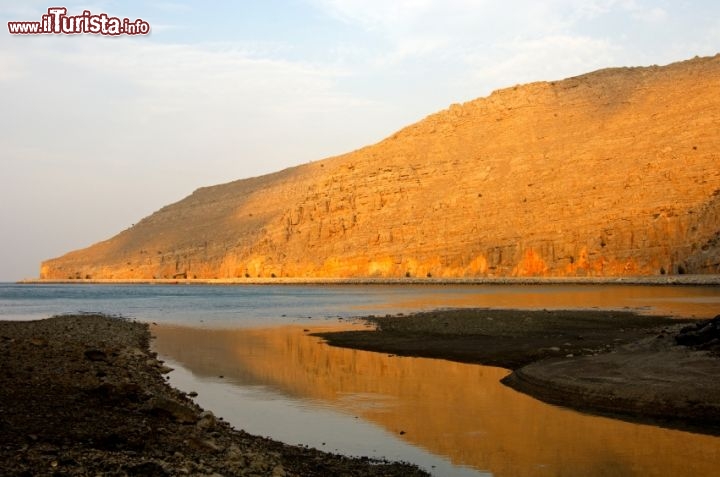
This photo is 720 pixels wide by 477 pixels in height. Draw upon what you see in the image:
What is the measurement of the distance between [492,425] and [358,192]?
100662 mm

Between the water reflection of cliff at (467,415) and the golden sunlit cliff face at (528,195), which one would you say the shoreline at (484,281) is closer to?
the golden sunlit cliff face at (528,195)

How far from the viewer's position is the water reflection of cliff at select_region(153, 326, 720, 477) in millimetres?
10484

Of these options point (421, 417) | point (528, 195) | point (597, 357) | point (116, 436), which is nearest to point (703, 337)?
point (597, 357)

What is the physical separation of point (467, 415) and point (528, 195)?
80.6 metres

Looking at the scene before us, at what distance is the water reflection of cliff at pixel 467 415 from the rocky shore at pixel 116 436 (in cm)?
209

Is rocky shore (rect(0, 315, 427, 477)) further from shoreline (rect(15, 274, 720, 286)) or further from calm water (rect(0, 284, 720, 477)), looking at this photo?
shoreline (rect(15, 274, 720, 286))

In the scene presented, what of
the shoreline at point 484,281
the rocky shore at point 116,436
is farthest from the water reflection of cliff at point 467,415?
the shoreline at point 484,281

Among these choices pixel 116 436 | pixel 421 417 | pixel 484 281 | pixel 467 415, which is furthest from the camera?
pixel 484 281

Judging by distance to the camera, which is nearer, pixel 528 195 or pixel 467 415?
pixel 467 415

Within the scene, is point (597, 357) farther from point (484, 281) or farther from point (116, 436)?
point (484, 281)

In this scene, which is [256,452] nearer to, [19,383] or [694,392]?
[19,383]

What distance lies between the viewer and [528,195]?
300ft

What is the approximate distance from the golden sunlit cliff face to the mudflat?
165 ft

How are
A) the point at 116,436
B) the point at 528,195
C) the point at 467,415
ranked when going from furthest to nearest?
the point at 528,195 < the point at 467,415 < the point at 116,436
